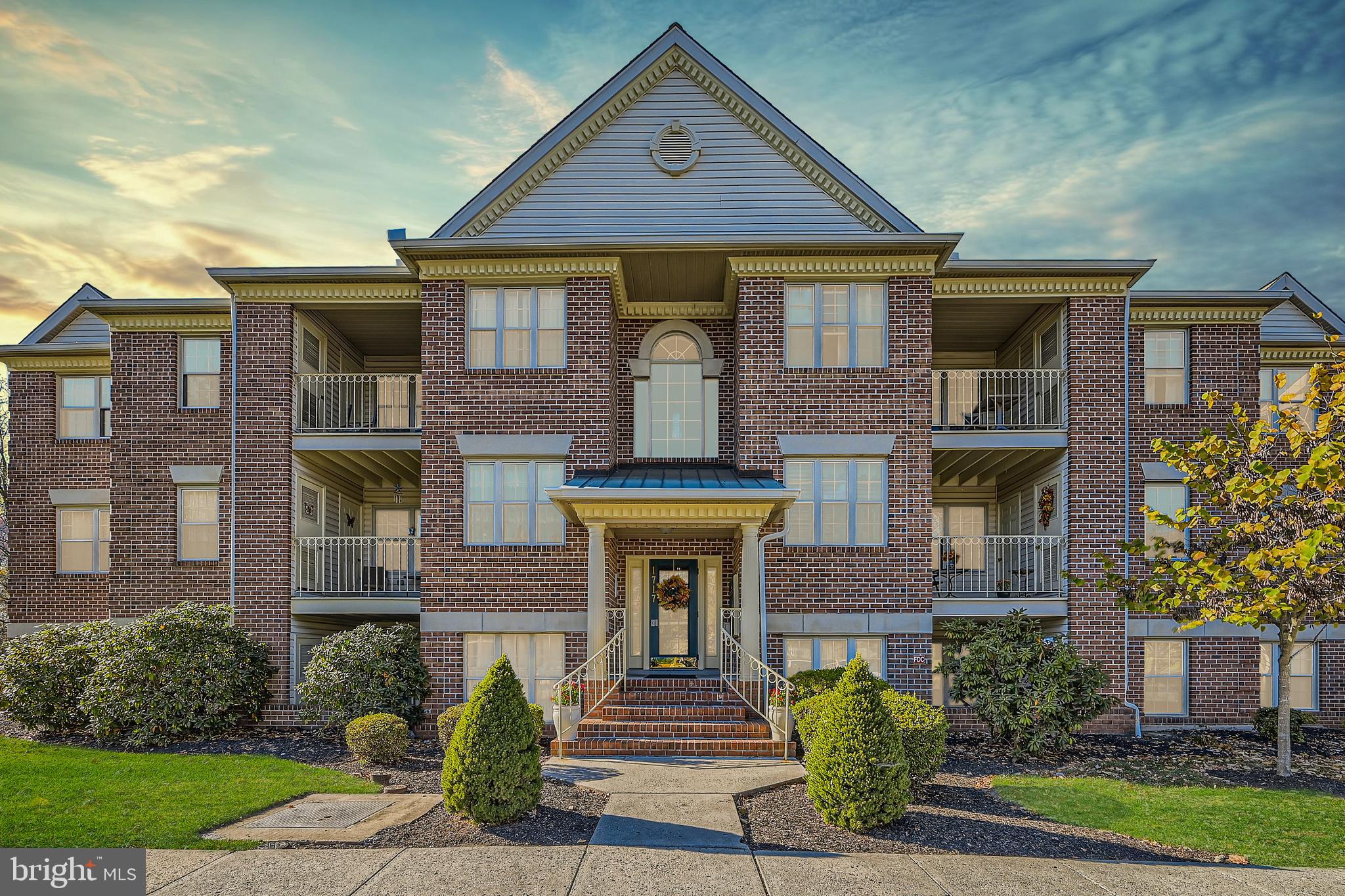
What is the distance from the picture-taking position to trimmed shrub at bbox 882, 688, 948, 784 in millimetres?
11156

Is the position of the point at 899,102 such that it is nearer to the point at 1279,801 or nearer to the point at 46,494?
the point at 1279,801

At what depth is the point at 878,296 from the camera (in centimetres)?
1645

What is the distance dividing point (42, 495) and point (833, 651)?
18.5m

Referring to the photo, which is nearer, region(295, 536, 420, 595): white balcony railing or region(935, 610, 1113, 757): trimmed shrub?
region(935, 610, 1113, 757): trimmed shrub

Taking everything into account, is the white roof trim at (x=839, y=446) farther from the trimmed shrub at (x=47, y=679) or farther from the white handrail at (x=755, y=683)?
the trimmed shrub at (x=47, y=679)

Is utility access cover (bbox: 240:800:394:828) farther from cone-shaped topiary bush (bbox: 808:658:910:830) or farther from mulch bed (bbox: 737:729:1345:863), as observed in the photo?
cone-shaped topiary bush (bbox: 808:658:910:830)

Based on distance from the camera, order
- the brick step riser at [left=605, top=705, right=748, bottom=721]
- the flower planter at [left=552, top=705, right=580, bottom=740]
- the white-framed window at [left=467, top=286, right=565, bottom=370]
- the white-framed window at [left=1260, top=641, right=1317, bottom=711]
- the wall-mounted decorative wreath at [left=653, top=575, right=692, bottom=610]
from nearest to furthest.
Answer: the flower planter at [left=552, top=705, right=580, bottom=740]
the brick step riser at [left=605, top=705, right=748, bottom=721]
the white-framed window at [left=467, top=286, right=565, bottom=370]
the wall-mounted decorative wreath at [left=653, top=575, right=692, bottom=610]
the white-framed window at [left=1260, top=641, right=1317, bottom=711]

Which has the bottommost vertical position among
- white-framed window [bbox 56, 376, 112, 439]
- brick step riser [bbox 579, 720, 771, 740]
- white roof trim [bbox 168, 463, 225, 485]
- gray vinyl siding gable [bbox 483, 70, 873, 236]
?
brick step riser [bbox 579, 720, 771, 740]

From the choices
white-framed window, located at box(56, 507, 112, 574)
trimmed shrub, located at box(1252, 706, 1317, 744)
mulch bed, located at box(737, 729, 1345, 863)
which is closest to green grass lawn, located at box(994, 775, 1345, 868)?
mulch bed, located at box(737, 729, 1345, 863)

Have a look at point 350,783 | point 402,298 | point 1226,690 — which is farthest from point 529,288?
point 1226,690

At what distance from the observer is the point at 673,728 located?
46.5 feet

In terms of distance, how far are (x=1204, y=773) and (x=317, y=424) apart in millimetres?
17647

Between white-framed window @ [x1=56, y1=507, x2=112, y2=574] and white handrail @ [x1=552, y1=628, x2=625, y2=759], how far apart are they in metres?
12.5

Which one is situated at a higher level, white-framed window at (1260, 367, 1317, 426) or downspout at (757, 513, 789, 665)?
white-framed window at (1260, 367, 1317, 426)
